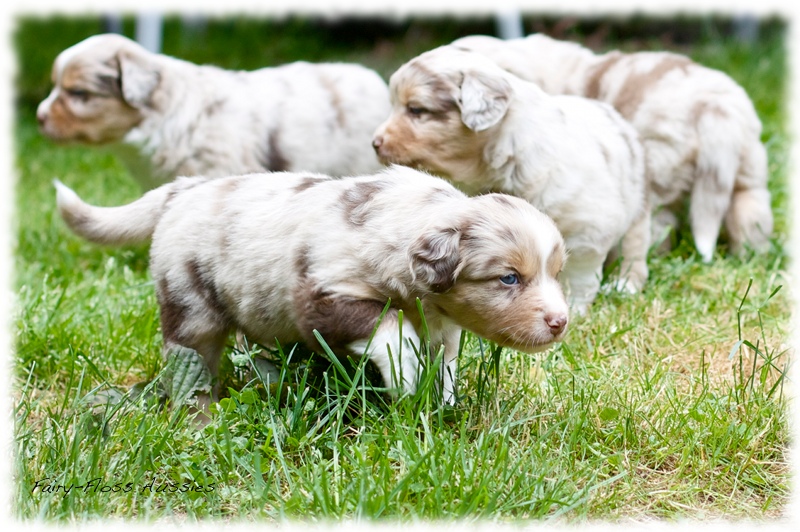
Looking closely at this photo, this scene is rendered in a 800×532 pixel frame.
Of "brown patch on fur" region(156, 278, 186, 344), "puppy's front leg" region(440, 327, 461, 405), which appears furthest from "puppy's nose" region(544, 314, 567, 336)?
"brown patch on fur" region(156, 278, 186, 344)

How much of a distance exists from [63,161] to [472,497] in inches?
249

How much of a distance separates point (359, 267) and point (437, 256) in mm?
278

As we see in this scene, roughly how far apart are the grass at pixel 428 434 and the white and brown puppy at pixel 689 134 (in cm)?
117

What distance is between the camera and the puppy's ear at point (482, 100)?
4.18 m

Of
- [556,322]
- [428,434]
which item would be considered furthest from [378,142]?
[428,434]

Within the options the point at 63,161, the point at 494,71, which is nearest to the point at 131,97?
the point at 494,71

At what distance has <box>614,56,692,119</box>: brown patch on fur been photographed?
5.31m

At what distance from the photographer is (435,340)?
3.31 metres

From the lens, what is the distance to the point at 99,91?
5.49 meters

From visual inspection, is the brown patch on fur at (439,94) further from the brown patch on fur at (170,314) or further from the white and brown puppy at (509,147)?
the brown patch on fur at (170,314)

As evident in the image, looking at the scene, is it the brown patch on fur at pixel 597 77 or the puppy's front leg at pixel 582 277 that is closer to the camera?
the puppy's front leg at pixel 582 277

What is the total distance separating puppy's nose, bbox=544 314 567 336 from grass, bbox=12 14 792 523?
28 centimetres

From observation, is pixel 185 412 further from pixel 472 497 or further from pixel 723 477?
pixel 723 477

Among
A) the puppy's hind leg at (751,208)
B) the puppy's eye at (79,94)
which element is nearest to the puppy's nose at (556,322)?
the puppy's hind leg at (751,208)
